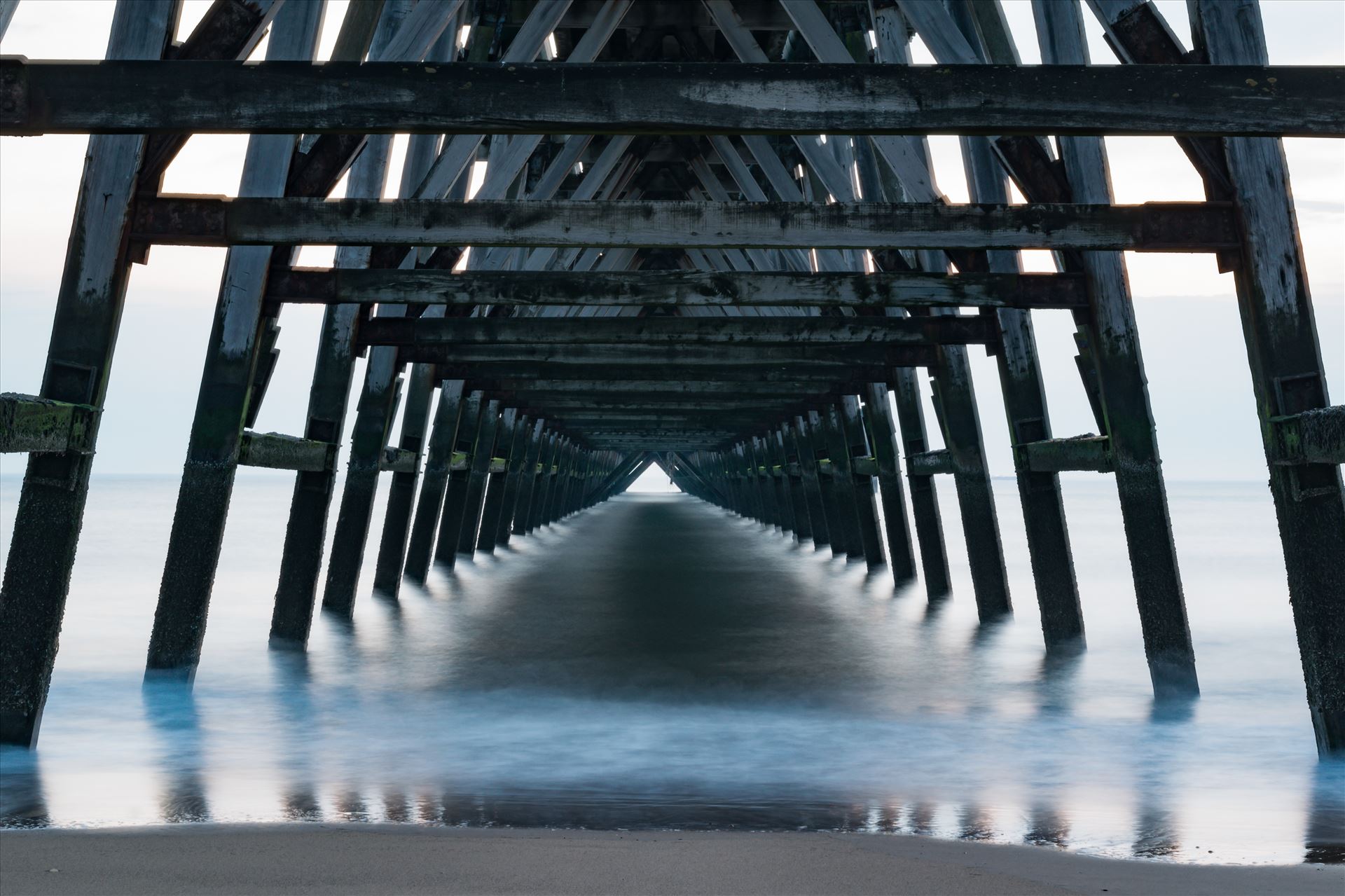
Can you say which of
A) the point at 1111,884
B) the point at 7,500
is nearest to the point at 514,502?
the point at 1111,884

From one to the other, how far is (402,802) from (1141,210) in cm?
364

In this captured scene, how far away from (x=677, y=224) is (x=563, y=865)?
2782mm

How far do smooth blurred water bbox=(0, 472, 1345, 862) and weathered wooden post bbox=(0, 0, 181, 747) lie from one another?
37 cm

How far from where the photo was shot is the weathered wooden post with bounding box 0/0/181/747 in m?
4.48

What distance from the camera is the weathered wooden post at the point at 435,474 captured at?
12.4 m

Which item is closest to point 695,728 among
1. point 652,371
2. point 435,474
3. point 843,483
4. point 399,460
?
point 399,460

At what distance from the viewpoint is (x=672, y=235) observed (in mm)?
4906

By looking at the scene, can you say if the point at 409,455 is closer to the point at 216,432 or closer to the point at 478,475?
the point at 216,432

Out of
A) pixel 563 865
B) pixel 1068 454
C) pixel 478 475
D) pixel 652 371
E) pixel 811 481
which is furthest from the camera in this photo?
pixel 811 481

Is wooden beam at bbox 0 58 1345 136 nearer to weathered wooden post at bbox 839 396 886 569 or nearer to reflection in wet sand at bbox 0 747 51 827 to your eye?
reflection in wet sand at bbox 0 747 51 827

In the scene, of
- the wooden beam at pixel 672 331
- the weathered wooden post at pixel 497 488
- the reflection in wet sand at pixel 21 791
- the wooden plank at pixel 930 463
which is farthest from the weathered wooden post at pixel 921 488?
the reflection in wet sand at pixel 21 791

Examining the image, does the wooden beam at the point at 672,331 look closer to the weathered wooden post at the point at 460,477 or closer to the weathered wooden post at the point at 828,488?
the weathered wooden post at the point at 460,477

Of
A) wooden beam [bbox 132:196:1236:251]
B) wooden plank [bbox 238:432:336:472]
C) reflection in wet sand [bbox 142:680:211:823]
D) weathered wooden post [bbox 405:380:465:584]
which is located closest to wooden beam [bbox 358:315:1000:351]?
wooden plank [bbox 238:432:336:472]

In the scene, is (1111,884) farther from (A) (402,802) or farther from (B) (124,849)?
(B) (124,849)
